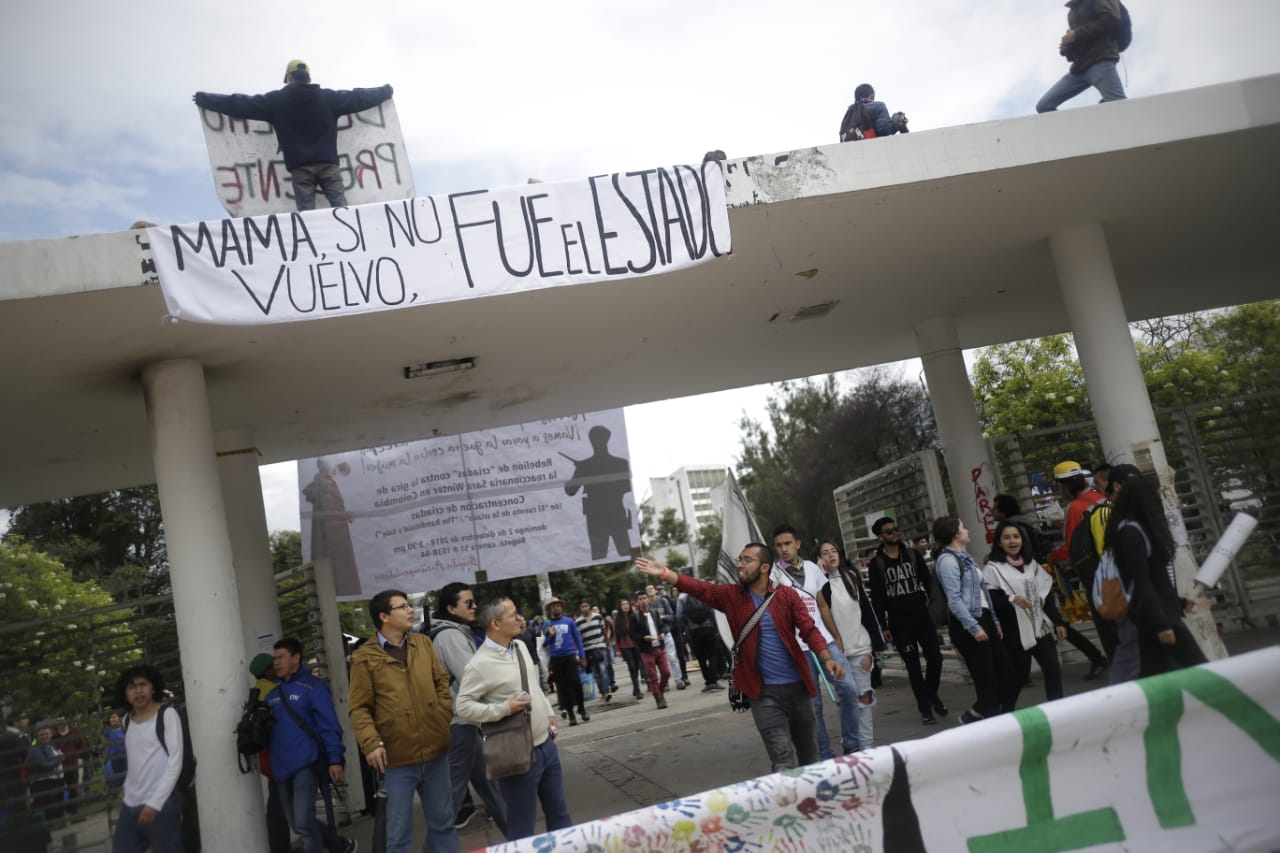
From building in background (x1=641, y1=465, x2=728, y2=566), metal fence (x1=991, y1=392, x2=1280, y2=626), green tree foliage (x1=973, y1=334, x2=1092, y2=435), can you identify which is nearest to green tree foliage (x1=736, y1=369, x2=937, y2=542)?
green tree foliage (x1=973, y1=334, x2=1092, y2=435)

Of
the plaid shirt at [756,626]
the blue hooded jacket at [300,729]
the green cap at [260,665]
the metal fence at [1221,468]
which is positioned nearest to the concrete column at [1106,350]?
the metal fence at [1221,468]

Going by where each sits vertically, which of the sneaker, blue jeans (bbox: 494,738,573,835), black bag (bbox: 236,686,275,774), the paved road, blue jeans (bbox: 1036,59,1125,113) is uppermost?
blue jeans (bbox: 1036,59,1125,113)

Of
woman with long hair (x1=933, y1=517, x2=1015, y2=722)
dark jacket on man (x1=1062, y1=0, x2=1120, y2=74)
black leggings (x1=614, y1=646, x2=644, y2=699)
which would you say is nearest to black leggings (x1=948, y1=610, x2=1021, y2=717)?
woman with long hair (x1=933, y1=517, x2=1015, y2=722)

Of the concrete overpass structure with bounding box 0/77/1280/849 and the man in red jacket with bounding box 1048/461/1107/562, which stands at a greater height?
the concrete overpass structure with bounding box 0/77/1280/849

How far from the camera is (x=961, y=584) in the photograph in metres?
7.48

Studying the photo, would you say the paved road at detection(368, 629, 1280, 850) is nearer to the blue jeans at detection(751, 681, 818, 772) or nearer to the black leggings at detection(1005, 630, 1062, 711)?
the black leggings at detection(1005, 630, 1062, 711)

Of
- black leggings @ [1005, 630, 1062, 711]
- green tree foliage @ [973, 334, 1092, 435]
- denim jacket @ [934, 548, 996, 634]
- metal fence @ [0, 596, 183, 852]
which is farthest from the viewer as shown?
green tree foliage @ [973, 334, 1092, 435]

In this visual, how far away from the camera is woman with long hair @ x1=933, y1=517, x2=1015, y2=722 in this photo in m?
7.41

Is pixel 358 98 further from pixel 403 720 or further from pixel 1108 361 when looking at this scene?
pixel 1108 361

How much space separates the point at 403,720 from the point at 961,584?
14.2 feet

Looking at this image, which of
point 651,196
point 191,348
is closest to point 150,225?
point 191,348

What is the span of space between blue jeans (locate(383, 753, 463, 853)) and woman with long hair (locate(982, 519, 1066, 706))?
4.40 metres

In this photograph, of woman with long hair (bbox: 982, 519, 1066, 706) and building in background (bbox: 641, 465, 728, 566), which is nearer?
woman with long hair (bbox: 982, 519, 1066, 706)

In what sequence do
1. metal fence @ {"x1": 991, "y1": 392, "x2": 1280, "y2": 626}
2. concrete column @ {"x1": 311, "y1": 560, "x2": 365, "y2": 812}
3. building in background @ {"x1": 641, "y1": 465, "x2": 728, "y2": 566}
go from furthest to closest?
building in background @ {"x1": 641, "y1": 465, "x2": 728, "y2": 566}
metal fence @ {"x1": 991, "y1": 392, "x2": 1280, "y2": 626}
concrete column @ {"x1": 311, "y1": 560, "x2": 365, "y2": 812}
